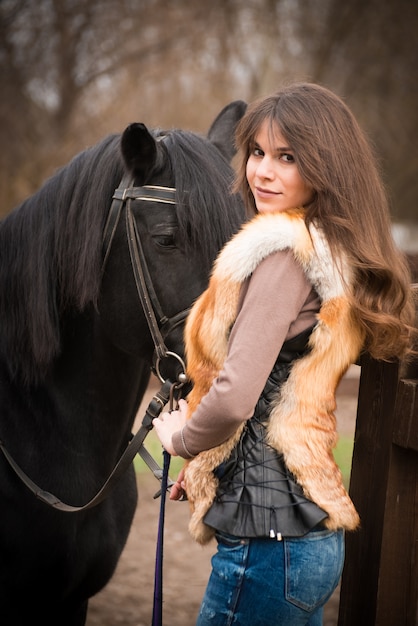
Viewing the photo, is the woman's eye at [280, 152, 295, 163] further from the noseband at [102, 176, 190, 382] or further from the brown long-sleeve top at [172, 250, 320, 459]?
the noseband at [102, 176, 190, 382]

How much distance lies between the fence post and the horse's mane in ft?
2.21

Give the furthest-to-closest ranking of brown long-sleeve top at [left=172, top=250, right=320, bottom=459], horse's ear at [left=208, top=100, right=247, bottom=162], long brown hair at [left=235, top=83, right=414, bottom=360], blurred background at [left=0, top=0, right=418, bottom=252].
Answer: blurred background at [left=0, top=0, right=418, bottom=252] → horse's ear at [left=208, top=100, right=247, bottom=162] → long brown hair at [left=235, top=83, right=414, bottom=360] → brown long-sleeve top at [left=172, top=250, right=320, bottom=459]

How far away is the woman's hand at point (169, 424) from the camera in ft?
5.62

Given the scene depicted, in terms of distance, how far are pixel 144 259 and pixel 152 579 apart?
2.77 meters

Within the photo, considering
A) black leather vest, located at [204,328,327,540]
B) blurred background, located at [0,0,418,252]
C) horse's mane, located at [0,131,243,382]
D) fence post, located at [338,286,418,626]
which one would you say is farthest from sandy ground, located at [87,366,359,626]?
blurred background, located at [0,0,418,252]

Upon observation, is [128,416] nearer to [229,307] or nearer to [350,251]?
[229,307]

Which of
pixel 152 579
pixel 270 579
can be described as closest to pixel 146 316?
pixel 270 579

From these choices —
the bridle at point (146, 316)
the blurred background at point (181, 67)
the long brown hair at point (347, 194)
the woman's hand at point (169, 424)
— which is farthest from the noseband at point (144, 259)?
the blurred background at point (181, 67)

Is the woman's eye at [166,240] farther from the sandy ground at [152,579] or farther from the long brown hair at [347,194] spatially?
the sandy ground at [152,579]

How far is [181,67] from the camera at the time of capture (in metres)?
10.5

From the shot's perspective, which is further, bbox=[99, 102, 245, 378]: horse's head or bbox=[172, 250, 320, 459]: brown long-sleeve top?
bbox=[99, 102, 245, 378]: horse's head

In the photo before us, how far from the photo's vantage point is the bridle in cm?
215

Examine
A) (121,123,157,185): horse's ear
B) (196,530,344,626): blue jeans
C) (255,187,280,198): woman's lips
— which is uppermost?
(121,123,157,185): horse's ear

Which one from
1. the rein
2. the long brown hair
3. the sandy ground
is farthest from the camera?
the sandy ground
